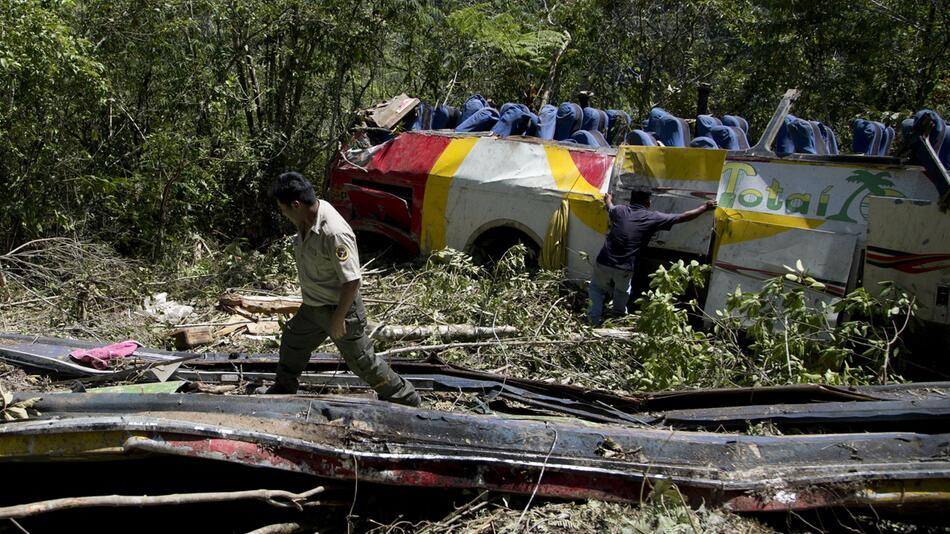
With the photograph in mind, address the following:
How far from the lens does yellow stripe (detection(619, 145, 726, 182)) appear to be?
6523mm

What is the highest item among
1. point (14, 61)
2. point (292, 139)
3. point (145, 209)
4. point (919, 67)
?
point (919, 67)

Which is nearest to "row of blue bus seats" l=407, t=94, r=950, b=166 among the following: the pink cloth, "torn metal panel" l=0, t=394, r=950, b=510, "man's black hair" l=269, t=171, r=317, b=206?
"torn metal panel" l=0, t=394, r=950, b=510

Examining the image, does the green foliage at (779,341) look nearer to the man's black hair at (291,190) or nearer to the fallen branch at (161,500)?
the man's black hair at (291,190)

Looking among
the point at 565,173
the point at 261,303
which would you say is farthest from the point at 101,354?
the point at 565,173

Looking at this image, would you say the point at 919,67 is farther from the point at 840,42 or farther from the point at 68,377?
the point at 68,377

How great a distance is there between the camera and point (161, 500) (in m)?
3.14

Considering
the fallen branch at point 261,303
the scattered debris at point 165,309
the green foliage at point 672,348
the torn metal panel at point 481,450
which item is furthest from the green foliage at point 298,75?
the green foliage at point 672,348

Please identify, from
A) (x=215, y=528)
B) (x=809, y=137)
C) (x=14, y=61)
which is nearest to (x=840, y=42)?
(x=809, y=137)

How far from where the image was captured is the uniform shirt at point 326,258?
13.9 ft

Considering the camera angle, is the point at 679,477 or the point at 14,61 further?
the point at 14,61

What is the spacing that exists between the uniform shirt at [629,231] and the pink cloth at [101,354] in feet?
12.5

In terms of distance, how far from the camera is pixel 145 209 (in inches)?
346

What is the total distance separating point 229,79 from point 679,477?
7.30 metres

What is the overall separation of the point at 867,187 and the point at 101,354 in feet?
17.4
